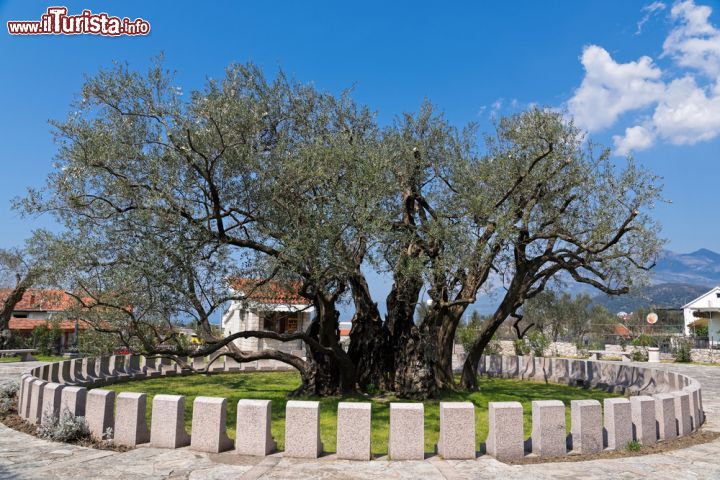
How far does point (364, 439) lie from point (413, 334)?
7648 millimetres

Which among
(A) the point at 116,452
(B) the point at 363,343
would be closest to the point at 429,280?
(B) the point at 363,343

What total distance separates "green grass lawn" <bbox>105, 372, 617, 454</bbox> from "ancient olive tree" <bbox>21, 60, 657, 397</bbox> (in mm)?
1245

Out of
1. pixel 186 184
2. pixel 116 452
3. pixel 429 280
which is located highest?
pixel 186 184

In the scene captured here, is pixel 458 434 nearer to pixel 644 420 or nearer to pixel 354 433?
pixel 354 433

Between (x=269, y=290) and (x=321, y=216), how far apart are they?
590 centimetres

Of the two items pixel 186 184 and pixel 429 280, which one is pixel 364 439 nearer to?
pixel 429 280

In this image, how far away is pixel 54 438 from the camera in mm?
9648

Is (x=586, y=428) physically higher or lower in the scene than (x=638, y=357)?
higher

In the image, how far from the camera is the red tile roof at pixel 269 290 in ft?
49.9

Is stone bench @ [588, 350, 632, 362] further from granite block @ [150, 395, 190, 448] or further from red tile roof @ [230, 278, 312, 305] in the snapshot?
granite block @ [150, 395, 190, 448]

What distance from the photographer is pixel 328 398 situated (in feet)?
50.4

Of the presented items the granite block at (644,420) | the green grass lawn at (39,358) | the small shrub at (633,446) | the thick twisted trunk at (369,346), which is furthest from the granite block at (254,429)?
the green grass lawn at (39,358)

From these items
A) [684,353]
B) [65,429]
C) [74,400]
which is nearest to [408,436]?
[65,429]

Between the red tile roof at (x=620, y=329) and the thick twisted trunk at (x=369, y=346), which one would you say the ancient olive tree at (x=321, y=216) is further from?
the red tile roof at (x=620, y=329)
